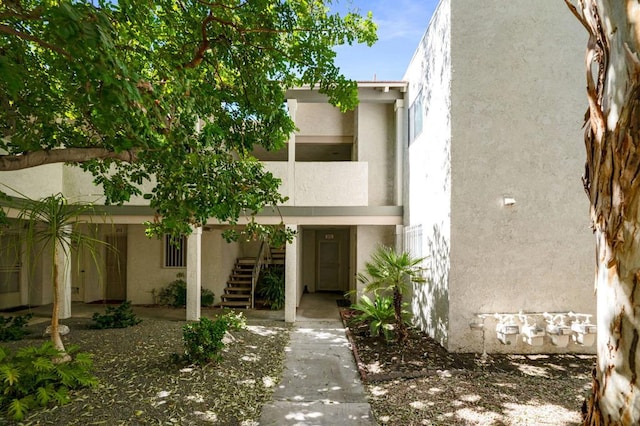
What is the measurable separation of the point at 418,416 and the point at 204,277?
8.83 m

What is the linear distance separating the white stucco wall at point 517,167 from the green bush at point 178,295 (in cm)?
748

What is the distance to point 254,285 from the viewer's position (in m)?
11.0

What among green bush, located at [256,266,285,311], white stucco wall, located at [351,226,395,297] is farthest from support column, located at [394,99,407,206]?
green bush, located at [256,266,285,311]

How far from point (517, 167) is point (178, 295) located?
31.5ft

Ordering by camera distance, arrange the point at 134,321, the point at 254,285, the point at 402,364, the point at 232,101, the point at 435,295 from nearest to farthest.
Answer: the point at 232,101 < the point at 402,364 < the point at 435,295 < the point at 134,321 < the point at 254,285

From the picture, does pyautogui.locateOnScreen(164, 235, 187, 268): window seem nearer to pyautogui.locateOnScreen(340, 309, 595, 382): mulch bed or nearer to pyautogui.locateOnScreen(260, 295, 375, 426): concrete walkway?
pyautogui.locateOnScreen(260, 295, 375, 426): concrete walkway

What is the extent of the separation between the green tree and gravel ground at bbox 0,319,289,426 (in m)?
2.11

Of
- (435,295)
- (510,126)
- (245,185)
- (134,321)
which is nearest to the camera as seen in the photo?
(245,185)

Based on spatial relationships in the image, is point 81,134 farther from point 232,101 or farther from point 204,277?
point 204,277

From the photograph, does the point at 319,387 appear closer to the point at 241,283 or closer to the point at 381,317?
the point at 381,317

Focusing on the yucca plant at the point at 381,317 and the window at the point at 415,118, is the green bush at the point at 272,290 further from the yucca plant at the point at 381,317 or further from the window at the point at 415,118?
the window at the point at 415,118

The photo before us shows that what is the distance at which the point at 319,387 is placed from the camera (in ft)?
16.6

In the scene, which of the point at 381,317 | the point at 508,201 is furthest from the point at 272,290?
the point at 508,201

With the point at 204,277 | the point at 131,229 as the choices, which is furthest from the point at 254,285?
the point at 131,229
